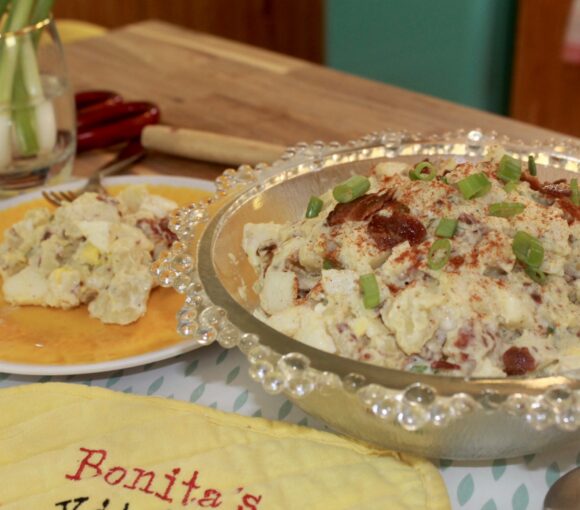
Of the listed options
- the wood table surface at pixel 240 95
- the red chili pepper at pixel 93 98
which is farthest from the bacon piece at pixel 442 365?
the red chili pepper at pixel 93 98

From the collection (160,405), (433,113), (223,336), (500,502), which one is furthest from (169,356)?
(433,113)

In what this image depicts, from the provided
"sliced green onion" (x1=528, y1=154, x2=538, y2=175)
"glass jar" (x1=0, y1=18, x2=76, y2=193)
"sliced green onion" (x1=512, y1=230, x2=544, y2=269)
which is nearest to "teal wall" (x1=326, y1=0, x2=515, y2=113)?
"glass jar" (x1=0, y1=18, x2=76, y2=193)

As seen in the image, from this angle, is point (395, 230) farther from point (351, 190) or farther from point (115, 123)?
point (115, 123)

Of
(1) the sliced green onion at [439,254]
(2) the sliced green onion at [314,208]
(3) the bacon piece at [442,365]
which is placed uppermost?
(1) the sliced green onion at [439,254]

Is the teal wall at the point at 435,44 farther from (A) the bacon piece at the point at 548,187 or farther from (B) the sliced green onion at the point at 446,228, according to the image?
(B) the sliced green onion at the point at 446,228

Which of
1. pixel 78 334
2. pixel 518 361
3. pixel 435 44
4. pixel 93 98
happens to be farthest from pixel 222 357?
pixel 435 44

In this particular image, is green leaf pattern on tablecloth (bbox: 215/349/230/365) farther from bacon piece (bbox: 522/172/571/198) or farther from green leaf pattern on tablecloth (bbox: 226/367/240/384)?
bacon piece (bbox: 522/172/571/198)

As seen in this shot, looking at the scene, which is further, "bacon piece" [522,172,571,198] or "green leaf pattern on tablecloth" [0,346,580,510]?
"bacon piece" [522,172,571,198]
